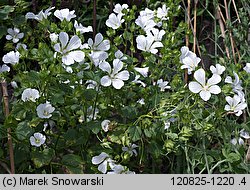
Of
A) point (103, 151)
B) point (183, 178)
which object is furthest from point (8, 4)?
point (183, 178)

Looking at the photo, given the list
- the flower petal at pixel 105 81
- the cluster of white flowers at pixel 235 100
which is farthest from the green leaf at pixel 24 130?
the cluster of white flowers at pixel 235 100

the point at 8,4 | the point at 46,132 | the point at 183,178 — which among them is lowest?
the point at 183,178


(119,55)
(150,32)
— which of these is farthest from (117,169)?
(150,32)

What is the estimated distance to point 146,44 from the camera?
5.94 feet

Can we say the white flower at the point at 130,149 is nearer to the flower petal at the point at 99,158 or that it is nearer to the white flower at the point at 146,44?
the flower petal at the point at 99,158

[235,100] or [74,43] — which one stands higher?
[74,43]

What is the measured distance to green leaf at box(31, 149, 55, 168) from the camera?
1.62 metres

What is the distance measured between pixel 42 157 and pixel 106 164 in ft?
0.61

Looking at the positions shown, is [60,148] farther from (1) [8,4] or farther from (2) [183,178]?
(1) [8,4]

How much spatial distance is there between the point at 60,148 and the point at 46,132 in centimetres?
8

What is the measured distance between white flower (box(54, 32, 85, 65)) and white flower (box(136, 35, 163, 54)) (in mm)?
257

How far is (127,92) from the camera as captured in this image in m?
1.78

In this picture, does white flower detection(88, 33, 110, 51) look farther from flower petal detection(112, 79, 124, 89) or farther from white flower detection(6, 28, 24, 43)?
white flower detection(6, 28, 24, 43)

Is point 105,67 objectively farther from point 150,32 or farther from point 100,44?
point 150,32
